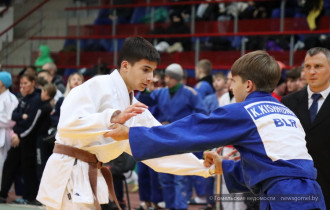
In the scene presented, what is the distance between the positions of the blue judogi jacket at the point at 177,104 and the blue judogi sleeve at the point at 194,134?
450 cm

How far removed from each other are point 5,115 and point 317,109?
214 inches

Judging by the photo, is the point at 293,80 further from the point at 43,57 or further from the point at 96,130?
the point at 43,57

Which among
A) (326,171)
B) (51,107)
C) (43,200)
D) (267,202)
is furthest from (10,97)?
(267,202)

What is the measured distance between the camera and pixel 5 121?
8727 mm

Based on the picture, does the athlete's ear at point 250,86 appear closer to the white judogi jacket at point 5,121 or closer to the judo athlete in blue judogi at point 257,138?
the judo athlete in blue judogi at point 257,138

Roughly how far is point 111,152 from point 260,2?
8393mm

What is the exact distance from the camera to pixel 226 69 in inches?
441

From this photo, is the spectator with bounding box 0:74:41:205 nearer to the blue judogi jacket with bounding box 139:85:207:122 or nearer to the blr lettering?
the blue judogi jacket with bounding box 139:85:207:122

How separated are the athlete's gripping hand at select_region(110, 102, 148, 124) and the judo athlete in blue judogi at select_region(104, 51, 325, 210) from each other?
0.05m

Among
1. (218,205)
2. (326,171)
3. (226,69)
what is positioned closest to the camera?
(326,171)

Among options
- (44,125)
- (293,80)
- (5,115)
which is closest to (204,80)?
(293,80)

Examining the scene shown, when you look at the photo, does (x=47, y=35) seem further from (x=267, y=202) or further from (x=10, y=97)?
(x=267, y=202)

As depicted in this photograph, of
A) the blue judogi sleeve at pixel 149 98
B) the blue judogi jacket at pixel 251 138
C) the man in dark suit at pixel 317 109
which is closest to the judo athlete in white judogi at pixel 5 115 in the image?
the blue judogi sleeve at pixel 149 98

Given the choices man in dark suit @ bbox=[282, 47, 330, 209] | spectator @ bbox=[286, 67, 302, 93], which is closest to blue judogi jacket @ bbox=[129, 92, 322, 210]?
man in dark suit @ bbox=[282, 47, 330, 209]
